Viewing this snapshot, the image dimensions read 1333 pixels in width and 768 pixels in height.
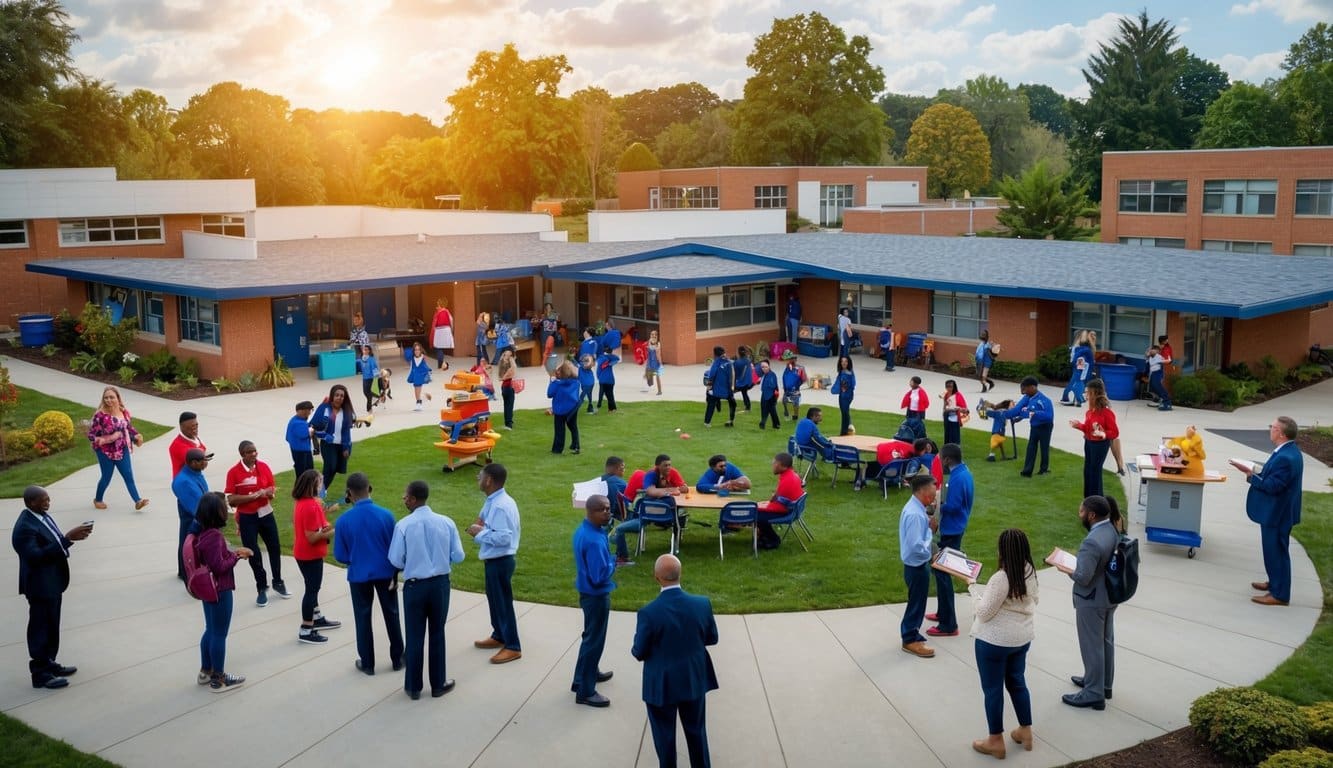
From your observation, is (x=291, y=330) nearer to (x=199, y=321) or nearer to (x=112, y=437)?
(x=199, y=321)

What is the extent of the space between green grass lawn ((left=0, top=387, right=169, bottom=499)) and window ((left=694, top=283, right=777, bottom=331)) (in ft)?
51.4

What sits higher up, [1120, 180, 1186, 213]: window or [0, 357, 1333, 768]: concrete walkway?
[1120, 180, 1186, 213]: window

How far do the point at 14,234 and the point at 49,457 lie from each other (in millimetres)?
21294

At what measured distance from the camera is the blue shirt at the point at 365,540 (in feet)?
33.4

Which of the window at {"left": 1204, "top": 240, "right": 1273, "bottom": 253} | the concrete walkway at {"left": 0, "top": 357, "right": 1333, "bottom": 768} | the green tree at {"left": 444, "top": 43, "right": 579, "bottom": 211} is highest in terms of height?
the green tree at {"left": 444, "top": 43, "right": 579, "bottom": 211}

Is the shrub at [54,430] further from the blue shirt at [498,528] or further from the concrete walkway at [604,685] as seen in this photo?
the blue shirt at [498,528]

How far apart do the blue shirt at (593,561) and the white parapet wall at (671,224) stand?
102 ft

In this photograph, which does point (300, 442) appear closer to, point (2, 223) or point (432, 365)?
point (432, 365)

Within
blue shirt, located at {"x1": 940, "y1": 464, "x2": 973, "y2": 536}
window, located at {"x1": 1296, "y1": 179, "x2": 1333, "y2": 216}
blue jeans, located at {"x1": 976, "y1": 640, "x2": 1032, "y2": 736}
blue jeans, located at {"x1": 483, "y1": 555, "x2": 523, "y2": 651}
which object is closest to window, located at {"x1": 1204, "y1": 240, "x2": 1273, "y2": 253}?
window, located at {"x1": 1296, "y1": 179, "x2": 1333, "y2": 216}

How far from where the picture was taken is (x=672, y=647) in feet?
26.7

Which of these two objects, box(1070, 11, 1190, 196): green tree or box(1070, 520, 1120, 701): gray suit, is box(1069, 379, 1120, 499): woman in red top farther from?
box(1070, 11, 1190, 196): green tree

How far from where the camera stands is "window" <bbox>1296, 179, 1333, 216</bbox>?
1686 inches

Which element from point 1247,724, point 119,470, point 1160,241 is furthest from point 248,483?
point 1160,241

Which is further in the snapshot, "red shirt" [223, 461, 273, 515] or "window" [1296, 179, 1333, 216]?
"window" [1296, 179, 1333, 216]
